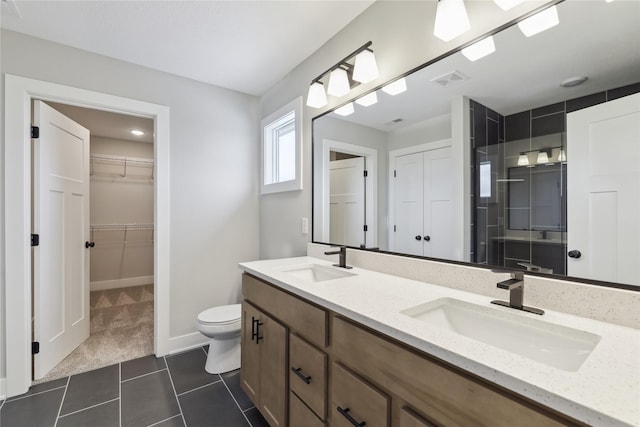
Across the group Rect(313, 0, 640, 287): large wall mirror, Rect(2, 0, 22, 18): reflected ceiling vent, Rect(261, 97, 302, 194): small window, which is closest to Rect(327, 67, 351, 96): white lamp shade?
Rect(313, 0, 640, 287): large wall mirror


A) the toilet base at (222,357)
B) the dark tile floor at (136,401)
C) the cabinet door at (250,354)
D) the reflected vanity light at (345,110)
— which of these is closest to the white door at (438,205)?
the reflected vanity light at (345,110)

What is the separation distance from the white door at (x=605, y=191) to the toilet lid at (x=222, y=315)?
2.00 metres

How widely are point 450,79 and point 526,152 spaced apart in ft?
1.60

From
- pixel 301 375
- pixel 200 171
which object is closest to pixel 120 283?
pixel 200 171

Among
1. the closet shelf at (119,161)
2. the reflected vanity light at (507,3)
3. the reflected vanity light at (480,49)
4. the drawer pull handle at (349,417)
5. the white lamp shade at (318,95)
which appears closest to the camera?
the drawer pull handle at (349,417)

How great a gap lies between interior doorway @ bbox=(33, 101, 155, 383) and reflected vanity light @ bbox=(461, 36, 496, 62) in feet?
9.85

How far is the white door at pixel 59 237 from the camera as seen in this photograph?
1991 mm

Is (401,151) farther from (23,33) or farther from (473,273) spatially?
(23,33)

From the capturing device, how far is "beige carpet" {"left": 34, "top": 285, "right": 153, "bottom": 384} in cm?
218

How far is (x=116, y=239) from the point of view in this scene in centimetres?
430

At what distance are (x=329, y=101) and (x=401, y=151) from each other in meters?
0.77

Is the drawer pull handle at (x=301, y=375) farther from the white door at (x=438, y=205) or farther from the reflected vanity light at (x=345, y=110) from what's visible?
the reflected vanity light at (x=345, y=110)

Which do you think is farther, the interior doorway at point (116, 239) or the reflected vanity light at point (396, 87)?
the interior doorway at point (116, 239)

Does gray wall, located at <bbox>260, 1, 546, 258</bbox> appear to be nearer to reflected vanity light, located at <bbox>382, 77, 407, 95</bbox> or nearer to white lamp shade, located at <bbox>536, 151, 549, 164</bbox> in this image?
reflected vanity light, located at <bbox>382, 77, 407, 95</bbox>
